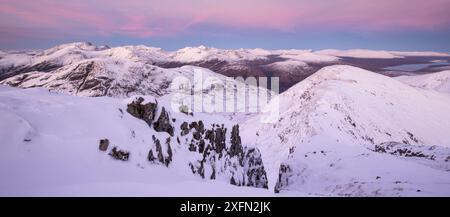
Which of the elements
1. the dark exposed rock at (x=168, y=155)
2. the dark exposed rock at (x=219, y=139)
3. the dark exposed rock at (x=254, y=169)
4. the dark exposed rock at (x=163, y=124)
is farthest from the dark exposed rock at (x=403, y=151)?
the dark exposed rock at (x=168, y=155)

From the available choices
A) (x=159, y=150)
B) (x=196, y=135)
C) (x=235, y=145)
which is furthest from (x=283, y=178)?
(x=159, y=150)

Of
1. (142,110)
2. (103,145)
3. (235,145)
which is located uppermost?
(142,110)

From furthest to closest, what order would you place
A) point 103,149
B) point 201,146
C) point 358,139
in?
point 358,139, point 201,146, point 103,149

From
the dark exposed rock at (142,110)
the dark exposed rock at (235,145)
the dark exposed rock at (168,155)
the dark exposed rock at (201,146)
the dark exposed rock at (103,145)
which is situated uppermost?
the dark exposed rock at (142,110)

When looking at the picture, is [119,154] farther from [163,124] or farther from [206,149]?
[206,149]

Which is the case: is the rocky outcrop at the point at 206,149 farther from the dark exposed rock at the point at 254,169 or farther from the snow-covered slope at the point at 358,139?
the snow-covered slope at the point at 358,139
